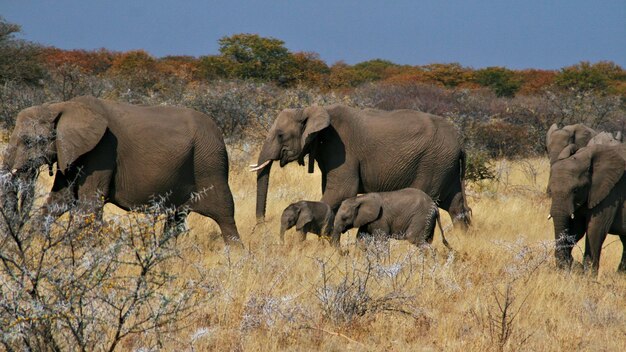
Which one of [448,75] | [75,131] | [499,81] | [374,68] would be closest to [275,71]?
[448,75]

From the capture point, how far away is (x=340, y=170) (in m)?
9.98

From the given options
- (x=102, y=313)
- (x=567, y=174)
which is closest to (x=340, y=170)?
(x=567, y=174)

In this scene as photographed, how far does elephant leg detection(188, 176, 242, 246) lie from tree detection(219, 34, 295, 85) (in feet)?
94.1

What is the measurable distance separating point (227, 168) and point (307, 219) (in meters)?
1.08

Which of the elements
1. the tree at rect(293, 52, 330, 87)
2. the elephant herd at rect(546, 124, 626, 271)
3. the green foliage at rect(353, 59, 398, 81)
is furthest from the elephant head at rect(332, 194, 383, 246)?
the green foliage at rect(353, 59, 398, 81)

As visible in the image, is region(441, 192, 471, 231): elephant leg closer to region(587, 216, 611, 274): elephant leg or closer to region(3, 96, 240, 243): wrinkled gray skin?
region(587, 216, 611, 274): elephant leg

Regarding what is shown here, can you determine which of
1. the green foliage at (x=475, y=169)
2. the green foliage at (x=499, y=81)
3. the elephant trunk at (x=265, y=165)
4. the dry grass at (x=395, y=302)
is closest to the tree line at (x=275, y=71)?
the green foliage at (x=499, y=81)

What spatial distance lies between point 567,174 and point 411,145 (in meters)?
2.35

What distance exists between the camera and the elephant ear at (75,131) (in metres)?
8.02

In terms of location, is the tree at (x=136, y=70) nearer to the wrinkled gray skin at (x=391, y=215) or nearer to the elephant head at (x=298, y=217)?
the elephant head at (x=298, y=217)

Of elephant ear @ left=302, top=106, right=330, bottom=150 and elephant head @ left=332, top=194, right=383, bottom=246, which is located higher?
elephant ear @ left=302, top=106, right=330, bottom=150

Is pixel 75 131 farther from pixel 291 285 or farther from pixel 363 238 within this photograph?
pixel 363 238

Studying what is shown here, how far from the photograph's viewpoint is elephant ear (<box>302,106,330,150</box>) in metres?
9.71

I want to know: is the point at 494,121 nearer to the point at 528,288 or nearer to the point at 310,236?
the point at 310,236
